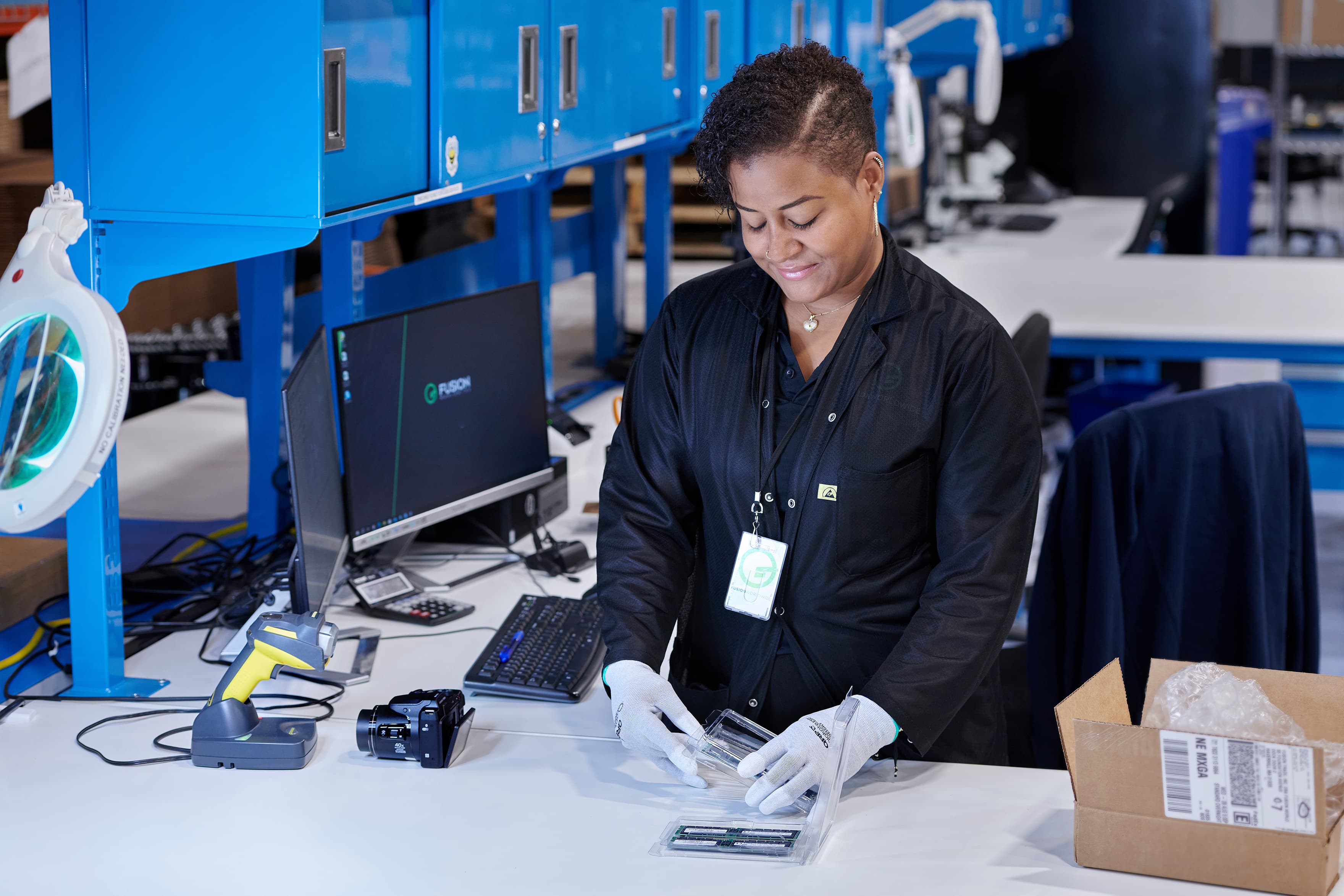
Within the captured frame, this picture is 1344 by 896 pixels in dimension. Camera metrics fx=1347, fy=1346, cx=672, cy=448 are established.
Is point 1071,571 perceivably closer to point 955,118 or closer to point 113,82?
point 113,82

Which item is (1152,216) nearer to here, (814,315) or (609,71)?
(609,71)

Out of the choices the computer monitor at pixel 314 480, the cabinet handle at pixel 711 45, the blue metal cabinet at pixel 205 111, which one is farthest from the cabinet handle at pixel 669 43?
the blue metal cabinet at pixel 205 111

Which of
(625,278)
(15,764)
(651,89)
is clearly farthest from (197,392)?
(15,764)

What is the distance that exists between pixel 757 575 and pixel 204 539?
3.98ft

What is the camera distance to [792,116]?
1418 millimetres

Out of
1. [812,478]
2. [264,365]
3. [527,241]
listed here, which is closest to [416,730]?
[812,478]

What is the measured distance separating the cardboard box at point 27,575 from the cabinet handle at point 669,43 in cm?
146

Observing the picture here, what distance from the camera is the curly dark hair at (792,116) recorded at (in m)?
1.42

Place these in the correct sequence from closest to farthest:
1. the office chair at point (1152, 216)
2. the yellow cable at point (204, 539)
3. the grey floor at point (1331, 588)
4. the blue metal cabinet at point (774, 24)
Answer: the yellow cable at point (204, 539)
the blue metal cabinet at point (774, 24)
the grey floor at point (1331, 588)
the office chair at point (1152, 216)

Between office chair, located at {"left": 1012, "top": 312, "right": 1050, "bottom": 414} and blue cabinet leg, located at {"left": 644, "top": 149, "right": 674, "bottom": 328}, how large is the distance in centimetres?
106

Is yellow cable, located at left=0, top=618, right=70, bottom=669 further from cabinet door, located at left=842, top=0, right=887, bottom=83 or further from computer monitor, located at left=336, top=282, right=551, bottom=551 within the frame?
cabinet door, located at left=842, top=0, right=887, bottom=83

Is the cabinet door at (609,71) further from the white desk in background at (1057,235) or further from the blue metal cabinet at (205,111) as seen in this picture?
the white desk in background at (1057,235)

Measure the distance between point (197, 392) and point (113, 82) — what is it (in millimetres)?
1985

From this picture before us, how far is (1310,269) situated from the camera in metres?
4.43
